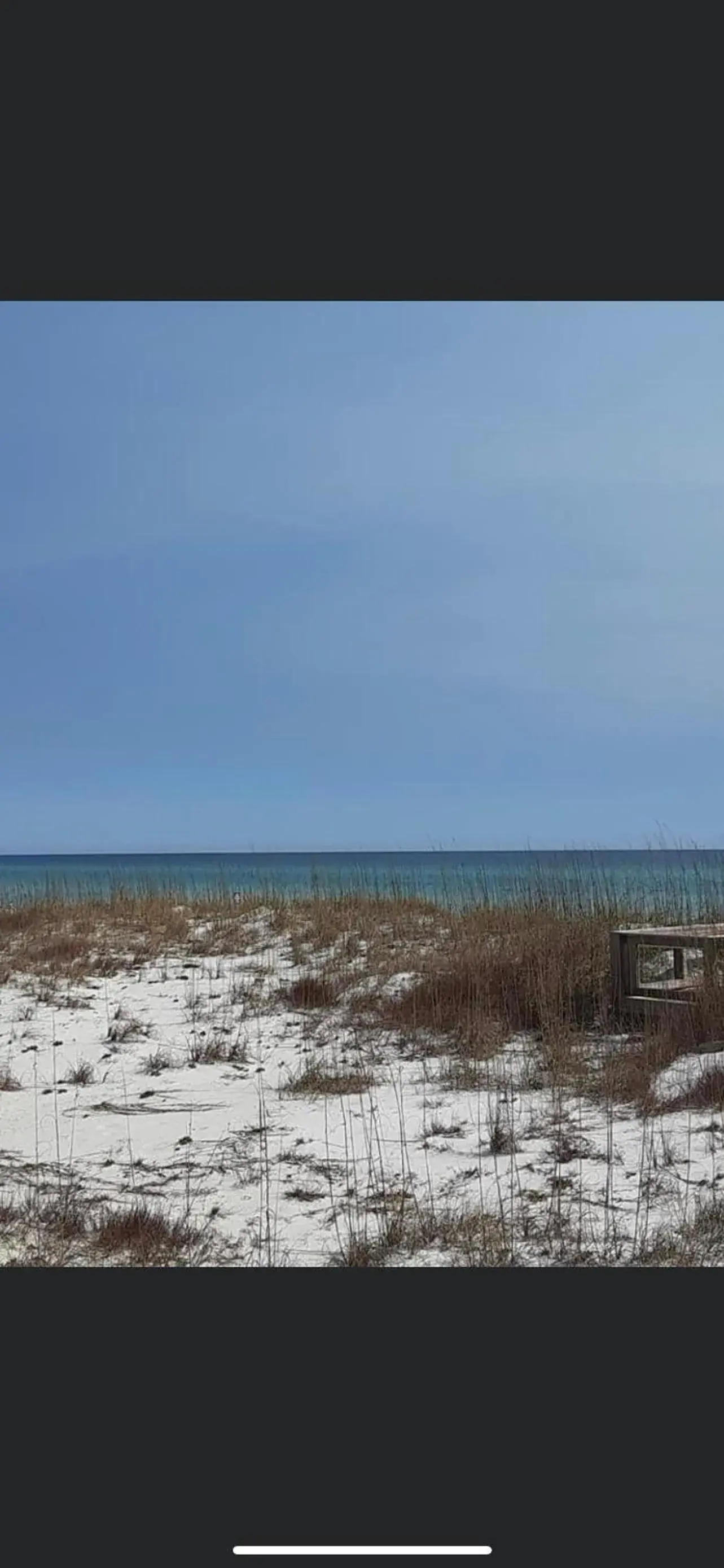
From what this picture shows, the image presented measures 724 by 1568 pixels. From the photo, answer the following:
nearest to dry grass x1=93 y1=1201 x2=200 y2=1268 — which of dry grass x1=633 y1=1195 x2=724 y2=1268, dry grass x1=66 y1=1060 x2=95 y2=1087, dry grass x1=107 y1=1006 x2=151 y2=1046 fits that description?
dry grass x1=633 y1=1195 x2=724 y2=1268

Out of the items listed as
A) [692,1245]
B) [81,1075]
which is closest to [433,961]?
[81,1075]

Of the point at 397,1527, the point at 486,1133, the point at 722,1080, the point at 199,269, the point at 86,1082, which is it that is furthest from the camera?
the point at 86,1082

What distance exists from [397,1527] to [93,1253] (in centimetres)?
153

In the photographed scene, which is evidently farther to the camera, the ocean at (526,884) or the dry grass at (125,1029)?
the ocean at (526,884)

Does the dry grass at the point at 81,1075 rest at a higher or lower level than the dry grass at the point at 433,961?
lower

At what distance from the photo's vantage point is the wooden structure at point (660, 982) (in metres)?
5.35

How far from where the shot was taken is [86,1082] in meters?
4.88

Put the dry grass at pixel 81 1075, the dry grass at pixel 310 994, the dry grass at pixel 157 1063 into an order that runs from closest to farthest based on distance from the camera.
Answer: the dry grass at pixel 81 1075 < the dry grass at pixel 157 1063 < the dry grass at pixel 310 994

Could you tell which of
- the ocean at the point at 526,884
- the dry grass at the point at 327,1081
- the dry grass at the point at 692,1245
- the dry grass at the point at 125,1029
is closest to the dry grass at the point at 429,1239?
the dry grass at the point at 692,1245

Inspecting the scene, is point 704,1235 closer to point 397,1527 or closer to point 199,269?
point 397,1527

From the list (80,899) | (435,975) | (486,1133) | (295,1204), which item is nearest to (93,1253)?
(295,1204)

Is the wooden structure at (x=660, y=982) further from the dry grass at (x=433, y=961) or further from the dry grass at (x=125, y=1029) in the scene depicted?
the dry grass at (x=125, y=1029)

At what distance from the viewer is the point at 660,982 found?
19.3ft

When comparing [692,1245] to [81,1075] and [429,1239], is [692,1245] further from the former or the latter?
[81,1075]
